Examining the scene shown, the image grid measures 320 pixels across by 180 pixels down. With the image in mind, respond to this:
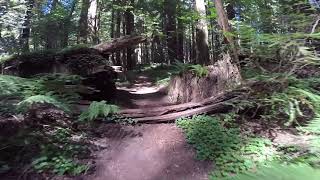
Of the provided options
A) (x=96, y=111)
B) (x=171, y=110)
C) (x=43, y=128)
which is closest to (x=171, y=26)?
(x=171, y=110)

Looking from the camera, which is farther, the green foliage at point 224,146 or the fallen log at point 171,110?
the fallen log at point 171,110

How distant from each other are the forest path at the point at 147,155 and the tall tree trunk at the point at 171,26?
49.1ft

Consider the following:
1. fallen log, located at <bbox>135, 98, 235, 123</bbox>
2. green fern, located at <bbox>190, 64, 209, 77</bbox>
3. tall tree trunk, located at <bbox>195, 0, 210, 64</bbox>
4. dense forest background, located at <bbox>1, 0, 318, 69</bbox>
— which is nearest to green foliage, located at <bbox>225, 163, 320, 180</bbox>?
dense forest background, located at <bbox>1, 0, 318, 69</bbox>

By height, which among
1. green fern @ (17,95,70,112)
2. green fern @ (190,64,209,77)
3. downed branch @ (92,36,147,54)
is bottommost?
green fern @ (17,95,70,112)

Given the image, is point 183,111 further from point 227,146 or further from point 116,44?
point 116,44

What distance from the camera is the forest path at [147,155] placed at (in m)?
6.24

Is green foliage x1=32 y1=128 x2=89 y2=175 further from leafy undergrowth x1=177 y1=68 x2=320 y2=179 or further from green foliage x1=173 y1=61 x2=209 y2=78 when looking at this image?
green foliage x1=173 y1=61 x2=209 y2=78

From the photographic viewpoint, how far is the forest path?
6.24 metres

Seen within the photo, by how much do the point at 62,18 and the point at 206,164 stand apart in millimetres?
14459

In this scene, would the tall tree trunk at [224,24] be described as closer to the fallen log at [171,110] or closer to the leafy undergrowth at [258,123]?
the leafy undergrowth at [258,123]

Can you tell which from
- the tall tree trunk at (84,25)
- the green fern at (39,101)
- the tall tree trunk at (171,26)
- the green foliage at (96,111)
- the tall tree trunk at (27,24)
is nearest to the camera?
the green fern at (39,101)

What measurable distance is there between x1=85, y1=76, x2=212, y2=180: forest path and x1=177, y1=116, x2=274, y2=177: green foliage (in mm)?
198

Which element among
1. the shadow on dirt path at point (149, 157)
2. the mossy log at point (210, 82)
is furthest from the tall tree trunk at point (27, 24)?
the shadow on dirt path at point (149, 157)

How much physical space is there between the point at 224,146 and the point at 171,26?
18695mm
